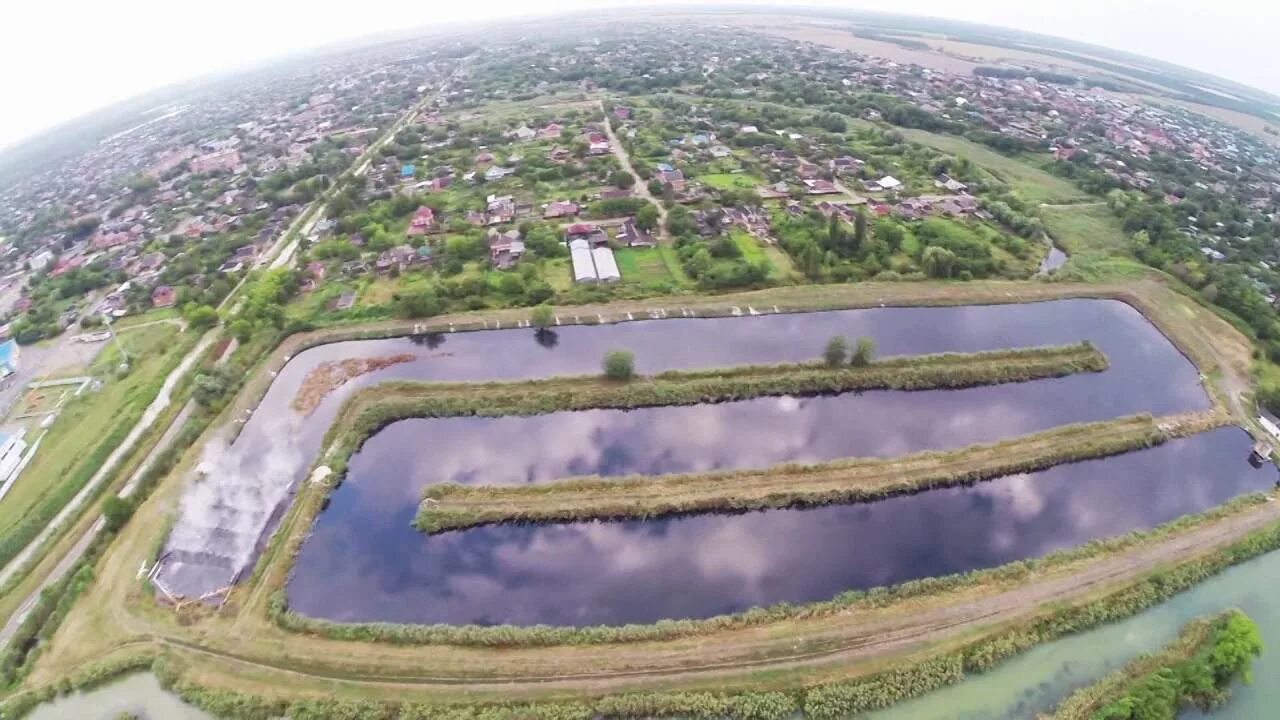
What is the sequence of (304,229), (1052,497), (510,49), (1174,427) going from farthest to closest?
(510,49) → (304,229) → (1174,427) → (1052,497)

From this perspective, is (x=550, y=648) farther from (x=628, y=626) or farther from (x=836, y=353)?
(x=836, y=353)

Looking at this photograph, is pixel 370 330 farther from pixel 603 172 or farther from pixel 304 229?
pixel 603 172

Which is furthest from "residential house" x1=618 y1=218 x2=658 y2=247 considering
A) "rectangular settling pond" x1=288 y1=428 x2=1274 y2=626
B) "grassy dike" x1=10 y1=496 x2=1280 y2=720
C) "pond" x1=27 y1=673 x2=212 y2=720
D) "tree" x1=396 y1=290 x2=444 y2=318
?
"pond" x1=27 y1=673 x2=212 y2=720

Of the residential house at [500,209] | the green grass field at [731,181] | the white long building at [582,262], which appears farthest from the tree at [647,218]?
the residential house at [500,209]

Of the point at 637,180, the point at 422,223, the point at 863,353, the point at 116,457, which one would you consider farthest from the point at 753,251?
the point at 116,457

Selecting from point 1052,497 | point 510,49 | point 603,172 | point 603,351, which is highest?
point 510,49

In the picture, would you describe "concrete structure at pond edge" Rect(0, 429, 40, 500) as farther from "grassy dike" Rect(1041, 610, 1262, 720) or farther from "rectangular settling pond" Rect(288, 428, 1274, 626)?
"grassy dike" Rect(1041, 610, 1262, 720)

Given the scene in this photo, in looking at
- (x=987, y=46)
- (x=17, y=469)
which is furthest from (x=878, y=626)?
(x=987, y=46)
